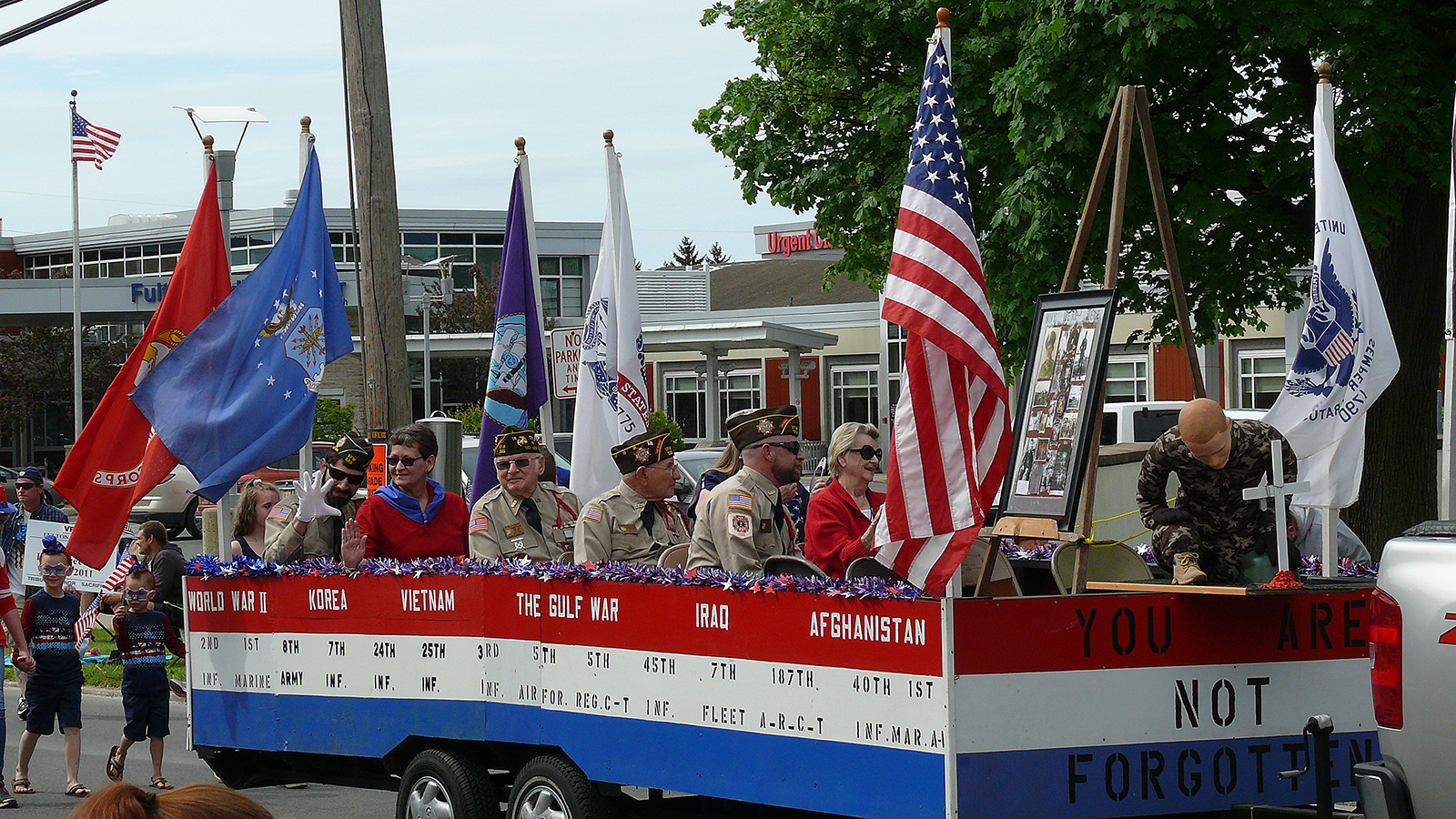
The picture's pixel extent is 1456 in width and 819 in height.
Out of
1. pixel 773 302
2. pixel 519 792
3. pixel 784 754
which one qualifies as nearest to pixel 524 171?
pixel 519 792

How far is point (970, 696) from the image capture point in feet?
17.4

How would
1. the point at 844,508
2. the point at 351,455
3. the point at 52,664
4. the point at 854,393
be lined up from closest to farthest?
the point at 844,508, the point at 351,455, the point at 52,664, the point at 854,393

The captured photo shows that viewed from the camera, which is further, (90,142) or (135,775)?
(90,142)

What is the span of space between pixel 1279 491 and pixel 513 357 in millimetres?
6034

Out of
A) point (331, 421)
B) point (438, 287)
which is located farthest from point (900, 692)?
point (438, 287)

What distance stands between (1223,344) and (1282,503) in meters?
34.8

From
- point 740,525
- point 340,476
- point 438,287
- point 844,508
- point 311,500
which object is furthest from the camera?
point 438,287

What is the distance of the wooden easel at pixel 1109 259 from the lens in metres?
6.05

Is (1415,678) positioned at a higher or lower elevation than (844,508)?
lower

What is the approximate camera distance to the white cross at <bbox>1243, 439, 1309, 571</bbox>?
5711 millimetres

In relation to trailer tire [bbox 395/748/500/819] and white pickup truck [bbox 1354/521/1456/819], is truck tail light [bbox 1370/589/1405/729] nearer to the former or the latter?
white pickup truck [bbox 1354/521/1456/819]

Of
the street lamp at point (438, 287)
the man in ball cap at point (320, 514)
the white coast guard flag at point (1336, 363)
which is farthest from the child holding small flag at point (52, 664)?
the street lamp at point (438, 287)

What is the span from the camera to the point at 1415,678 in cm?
434

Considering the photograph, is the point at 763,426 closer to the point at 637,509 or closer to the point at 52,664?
the point at 637,509
